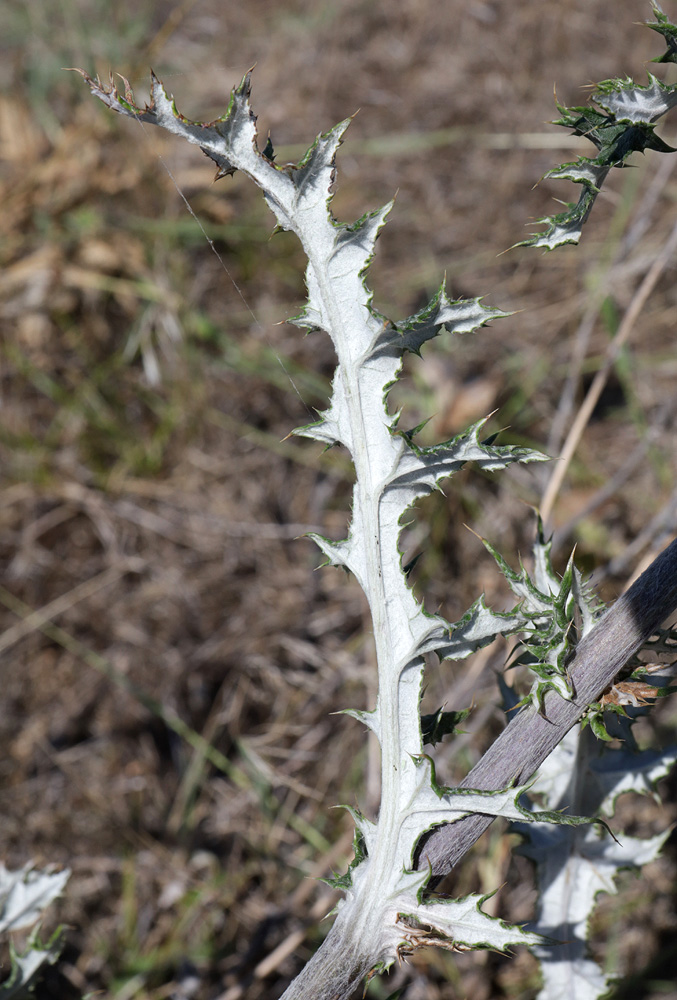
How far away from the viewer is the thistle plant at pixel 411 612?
107 centimetres

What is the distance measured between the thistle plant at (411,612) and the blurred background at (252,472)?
113cm

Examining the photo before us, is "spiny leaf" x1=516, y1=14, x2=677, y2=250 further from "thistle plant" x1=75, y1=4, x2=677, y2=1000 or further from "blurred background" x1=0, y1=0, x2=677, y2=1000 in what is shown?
"blurred background" x1=0, y1=0, x2=677, y2=1000

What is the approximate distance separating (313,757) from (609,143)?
6.94ft

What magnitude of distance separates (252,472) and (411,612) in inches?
80.4

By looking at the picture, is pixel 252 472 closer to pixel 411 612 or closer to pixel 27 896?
pixel 27 896

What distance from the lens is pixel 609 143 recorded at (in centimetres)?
105

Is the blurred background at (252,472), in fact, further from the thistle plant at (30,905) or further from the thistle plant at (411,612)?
the thistle plant at (411,612)

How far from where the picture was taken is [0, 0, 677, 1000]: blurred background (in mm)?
2373

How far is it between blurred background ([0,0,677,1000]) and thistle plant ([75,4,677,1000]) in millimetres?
1128

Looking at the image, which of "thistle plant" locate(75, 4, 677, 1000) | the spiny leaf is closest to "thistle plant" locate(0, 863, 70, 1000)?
"thistle plant" locate(75, 4, 677, 1000)

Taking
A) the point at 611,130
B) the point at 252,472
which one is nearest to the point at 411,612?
the point at 611,130

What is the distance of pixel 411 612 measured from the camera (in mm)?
1161

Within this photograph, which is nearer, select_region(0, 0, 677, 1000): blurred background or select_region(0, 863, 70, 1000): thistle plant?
select_region(0, 863, 70, 1000): thistle plant

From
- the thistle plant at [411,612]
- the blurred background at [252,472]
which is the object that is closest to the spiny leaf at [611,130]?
the thistle plant at [411,612]
